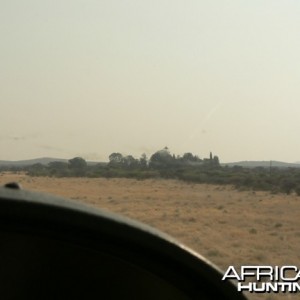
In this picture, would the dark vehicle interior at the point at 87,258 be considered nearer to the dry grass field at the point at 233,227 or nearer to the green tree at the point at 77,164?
the dry grass field at the point at 233,227

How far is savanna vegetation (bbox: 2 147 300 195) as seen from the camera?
7526 centimetres

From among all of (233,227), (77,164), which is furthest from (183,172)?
(233,227)

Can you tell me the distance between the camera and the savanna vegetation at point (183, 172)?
247 ft

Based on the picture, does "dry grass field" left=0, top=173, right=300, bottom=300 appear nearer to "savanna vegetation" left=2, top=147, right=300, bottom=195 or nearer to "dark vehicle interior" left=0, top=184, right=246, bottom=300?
"dark vehicle interior" left=0, top=184, right=246, bottom=300

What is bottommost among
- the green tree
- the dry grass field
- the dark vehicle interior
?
the dry grass field

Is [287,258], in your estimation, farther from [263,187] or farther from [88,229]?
[263,187]

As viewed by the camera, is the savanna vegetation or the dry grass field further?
the savanna vegetation

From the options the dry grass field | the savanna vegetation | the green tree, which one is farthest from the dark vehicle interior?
the green tree

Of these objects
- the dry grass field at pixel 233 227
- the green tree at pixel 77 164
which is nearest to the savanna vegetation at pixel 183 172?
the green tree at pixel 77 164

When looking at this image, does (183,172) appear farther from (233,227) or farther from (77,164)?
(233,227)

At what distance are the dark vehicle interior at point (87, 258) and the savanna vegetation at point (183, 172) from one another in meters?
60.9

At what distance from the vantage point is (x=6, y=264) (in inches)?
78.5

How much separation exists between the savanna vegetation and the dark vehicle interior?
60890mm

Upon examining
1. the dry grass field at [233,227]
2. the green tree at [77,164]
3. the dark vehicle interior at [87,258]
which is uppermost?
the green tree at [77,164]
